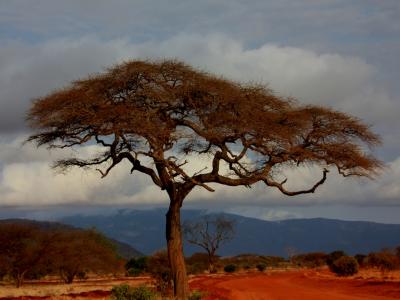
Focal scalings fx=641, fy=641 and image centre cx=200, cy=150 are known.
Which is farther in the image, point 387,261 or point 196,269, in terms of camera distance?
point 196,269

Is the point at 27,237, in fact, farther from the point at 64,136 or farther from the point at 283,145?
the point at 283,145

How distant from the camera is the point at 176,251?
78.5 ft

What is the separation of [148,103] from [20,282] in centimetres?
3461

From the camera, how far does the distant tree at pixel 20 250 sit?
51906 mm

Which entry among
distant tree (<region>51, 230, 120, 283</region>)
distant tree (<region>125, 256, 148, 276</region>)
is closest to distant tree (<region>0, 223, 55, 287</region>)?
distant tree (<region>51, 230, 120, 283</region>)

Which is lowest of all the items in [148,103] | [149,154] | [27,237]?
[27,237]

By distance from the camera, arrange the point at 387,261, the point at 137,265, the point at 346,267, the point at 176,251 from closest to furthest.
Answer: the point at 176,251
the point at 346,267
the point at 387,261
the point at 137,265

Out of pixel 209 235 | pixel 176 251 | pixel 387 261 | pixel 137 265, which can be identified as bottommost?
pixel 137 265

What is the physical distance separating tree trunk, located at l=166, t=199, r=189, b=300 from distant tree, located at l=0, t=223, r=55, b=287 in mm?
31231

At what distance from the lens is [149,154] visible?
23.0 m

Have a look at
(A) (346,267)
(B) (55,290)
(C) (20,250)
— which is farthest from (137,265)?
(B) (55,290)

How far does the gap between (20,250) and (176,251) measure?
31.7m

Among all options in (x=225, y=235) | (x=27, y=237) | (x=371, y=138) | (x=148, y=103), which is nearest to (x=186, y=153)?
(x=148, y=103)

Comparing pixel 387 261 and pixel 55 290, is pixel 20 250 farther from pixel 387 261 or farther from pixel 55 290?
pixel 387 261
